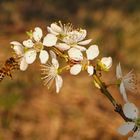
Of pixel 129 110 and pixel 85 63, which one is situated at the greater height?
pixel 85 63

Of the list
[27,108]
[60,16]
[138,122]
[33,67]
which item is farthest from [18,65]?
[60,16]

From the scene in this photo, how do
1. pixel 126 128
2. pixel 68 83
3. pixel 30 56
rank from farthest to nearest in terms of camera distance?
pixel 68 83 → pixel 30 56 → pixel 126 128

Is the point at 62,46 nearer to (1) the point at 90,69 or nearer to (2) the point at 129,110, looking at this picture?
(1) the point at 90,69

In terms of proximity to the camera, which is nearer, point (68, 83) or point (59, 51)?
point (59, 51)

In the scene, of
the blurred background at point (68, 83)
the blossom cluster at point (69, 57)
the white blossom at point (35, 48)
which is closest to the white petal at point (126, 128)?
the blossom cluster at point (69, 57)

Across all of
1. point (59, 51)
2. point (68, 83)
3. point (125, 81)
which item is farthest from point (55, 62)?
point (68, 83)

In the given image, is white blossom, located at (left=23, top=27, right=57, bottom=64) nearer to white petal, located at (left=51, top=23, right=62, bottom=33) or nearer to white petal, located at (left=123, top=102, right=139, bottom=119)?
white petal, located at (left=51, top=23, right=62, bottom=33)
